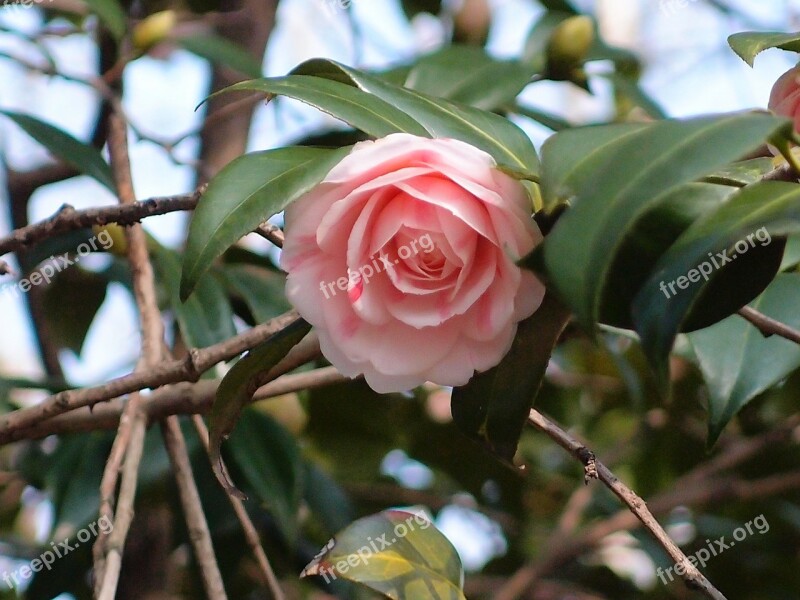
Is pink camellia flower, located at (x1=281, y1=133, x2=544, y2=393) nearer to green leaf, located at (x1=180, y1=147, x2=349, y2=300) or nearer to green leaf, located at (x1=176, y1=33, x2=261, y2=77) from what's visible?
green leaf, located at (x1=180, y1=147, x2=349, y2=300)

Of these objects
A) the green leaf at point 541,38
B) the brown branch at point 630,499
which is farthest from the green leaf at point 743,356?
the green leaf at point 541,38

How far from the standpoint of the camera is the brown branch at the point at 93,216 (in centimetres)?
62

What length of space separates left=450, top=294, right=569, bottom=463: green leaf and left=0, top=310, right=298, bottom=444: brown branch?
13 centimetres

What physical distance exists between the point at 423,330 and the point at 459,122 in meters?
0.15

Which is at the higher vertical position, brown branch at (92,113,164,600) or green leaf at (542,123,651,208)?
green leaf at (542,123,651,208)

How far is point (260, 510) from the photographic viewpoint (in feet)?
4.44

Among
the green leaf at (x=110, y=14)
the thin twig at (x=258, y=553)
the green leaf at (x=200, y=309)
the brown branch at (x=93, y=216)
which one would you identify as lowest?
the thin twig at (x=258, y=553)

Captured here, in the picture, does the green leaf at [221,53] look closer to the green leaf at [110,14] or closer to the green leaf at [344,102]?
the green leaf at [110,14]

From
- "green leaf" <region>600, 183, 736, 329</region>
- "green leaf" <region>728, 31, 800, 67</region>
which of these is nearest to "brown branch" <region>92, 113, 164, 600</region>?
"green leaf" <region>600, 183, 736, 329</region>

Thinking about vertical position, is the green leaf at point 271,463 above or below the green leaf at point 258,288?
below

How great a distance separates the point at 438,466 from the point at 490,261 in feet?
3.35

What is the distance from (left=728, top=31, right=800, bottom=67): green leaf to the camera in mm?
640

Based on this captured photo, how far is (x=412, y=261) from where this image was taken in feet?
1.84

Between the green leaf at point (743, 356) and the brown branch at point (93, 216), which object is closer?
the brown branch at point (93, 216)
